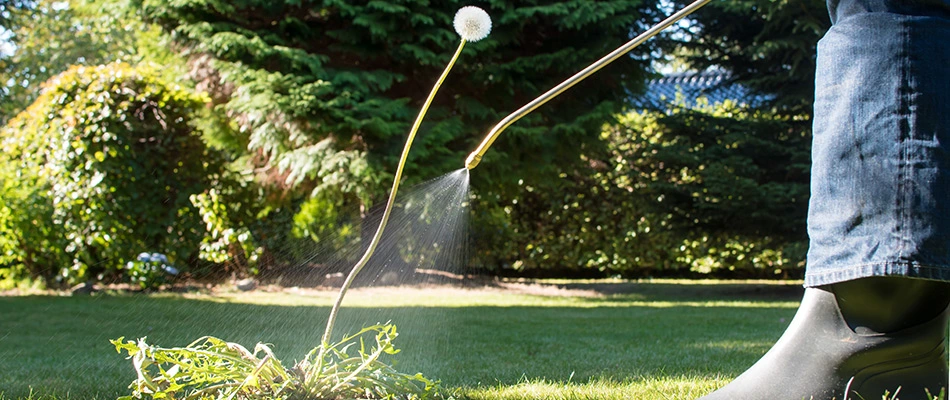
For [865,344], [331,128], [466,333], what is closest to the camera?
[865,344]

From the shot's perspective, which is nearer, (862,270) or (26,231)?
(862,270)

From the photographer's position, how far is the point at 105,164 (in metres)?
5.62

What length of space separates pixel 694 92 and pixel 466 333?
4529 mm

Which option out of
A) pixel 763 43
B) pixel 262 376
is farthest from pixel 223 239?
pixel 262 376

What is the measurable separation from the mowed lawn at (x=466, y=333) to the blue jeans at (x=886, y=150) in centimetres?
63

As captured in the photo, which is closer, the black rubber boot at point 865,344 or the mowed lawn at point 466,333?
the black rubber boot at point 865,344

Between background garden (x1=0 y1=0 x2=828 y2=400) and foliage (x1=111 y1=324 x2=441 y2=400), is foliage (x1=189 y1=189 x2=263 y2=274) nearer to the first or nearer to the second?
background garden (x1=0 y1=0 x2=828 y2=400)

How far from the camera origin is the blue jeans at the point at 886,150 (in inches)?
46.5

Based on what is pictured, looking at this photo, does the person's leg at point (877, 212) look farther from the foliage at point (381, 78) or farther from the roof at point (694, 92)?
the roof at point (694, 92)

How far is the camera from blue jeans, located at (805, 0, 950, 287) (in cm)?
118

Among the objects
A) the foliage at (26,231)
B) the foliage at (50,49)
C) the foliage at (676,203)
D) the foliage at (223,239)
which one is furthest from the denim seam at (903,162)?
the foliage at (50,49)

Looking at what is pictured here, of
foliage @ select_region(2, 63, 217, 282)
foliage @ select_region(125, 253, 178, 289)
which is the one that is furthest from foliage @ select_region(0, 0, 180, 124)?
foliage @ select_region(125, 253, 178, 289)

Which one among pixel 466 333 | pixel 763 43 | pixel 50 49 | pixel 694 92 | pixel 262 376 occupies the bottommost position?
pixel 466 333

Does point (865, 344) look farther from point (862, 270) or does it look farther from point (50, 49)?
point (50, 49)
